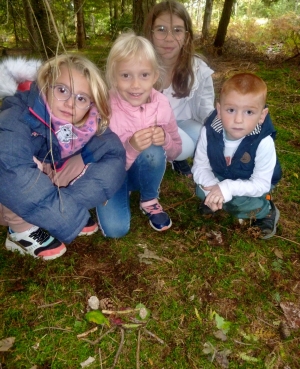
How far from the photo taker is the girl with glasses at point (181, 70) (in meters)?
2.71

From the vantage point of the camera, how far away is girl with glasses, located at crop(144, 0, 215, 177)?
2.71m

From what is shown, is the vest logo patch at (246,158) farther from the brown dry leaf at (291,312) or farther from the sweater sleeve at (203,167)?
the brown dry leaf at (291,312)

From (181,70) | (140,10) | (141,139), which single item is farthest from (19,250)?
(140,10)

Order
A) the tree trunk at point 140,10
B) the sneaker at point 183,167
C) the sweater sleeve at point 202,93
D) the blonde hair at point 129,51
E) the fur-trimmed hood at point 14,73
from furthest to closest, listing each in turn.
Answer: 1. the tree trunk at point 140,10
2. the sneaker at point 183,167
3. the sweater sleeve at point 202,93
4. the blonde hair at point 129,51
5. the fur-trimmed hood at point 14,73

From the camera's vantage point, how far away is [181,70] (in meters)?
2.92

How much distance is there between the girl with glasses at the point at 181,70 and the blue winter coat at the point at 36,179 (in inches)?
48.6

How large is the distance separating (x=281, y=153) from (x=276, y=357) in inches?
102

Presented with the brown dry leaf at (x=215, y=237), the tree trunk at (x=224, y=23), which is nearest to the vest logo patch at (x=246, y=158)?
the brown dry leaf at (x=215, y=237)

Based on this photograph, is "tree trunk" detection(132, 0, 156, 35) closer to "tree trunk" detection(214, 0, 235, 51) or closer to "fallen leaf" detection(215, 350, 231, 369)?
"fallen leaf" detection(215, 350, 231, 369)

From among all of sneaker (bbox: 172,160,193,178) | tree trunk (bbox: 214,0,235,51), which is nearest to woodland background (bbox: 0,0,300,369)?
sneaker (bbox: 172,160,193,178)

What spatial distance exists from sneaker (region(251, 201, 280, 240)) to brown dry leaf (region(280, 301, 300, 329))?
0.61m

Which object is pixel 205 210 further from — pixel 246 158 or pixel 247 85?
pixel 247 85

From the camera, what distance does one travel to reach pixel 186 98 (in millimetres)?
3139

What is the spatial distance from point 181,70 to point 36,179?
187cm
